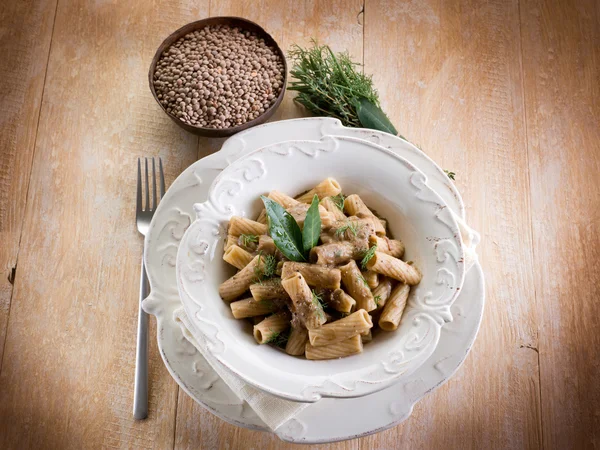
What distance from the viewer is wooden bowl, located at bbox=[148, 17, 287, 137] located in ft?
6.78

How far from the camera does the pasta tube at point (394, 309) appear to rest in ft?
5.08

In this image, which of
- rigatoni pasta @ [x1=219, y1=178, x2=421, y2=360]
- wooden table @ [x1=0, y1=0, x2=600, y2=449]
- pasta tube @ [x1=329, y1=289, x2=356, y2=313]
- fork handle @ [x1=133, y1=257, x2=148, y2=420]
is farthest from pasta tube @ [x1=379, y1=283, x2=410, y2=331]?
fork handle @ [x1=133, y1=257, x2=148, y2=420]

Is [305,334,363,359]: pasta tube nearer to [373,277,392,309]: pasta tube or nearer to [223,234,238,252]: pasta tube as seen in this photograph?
[373,277,392,309]: pasta tube

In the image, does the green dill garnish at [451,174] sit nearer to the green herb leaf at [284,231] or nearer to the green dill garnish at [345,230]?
the green dill garnish at [345,230]

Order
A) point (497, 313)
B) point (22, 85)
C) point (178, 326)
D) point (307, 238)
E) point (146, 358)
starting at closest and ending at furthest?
point (307, 238)
point (178, 326)
point (146, 358)
point (497, 313)
point (22, 85)

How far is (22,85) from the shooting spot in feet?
7.70

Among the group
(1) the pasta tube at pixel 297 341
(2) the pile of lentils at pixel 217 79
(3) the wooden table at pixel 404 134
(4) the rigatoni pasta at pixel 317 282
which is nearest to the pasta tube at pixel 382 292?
(4) the rigatoni pasta at pixel 317 282

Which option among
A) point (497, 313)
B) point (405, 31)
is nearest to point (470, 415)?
point (497, 313)

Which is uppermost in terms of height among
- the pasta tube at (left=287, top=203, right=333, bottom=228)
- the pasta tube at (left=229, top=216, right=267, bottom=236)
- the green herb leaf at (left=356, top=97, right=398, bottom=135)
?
the green herb leaf at (left=356, top=97, right=398, bottom=135)

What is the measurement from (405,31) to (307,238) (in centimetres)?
134

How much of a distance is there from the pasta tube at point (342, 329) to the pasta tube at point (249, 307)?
0.15m

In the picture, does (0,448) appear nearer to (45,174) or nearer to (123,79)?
(45,174)

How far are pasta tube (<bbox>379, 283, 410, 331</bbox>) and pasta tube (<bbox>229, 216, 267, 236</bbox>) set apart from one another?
1.39 ft

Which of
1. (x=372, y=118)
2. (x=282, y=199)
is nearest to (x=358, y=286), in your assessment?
(x=282, y=199)
